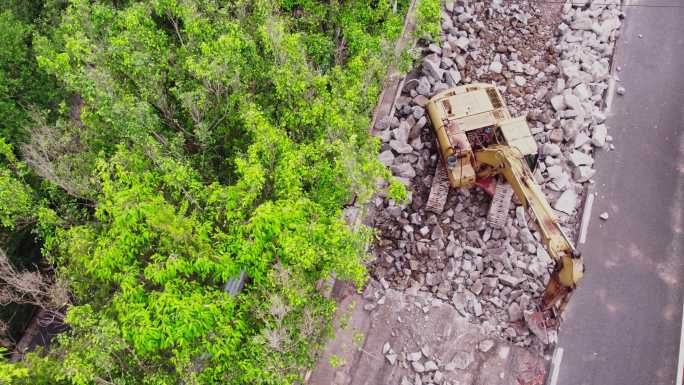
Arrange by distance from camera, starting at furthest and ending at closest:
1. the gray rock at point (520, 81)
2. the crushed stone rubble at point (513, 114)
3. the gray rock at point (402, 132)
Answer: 1. the gray rock at point (520, 81)
2. the gray rock at point (402, 132)
3. the crushed stone rubble at point (513, 114)

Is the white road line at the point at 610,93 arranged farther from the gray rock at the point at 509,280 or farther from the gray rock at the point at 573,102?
the gray rock at the point at 509,280

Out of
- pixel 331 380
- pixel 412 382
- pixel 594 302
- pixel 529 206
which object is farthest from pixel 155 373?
pixel 594 302

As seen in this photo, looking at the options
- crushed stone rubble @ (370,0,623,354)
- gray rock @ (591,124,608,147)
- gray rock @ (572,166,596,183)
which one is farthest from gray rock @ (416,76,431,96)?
gray rock @ (591,124,608,147)

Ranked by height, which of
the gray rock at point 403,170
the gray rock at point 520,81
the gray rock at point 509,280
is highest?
the gray rock at point 520,81

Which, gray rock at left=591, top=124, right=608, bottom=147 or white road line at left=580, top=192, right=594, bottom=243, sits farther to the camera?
gray rock at left=591, top=124, right=608, bottom=147

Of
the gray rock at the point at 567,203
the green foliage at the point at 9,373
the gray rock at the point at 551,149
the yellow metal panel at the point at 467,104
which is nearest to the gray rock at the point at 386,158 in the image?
the yellow metal panel at the point at 467,104

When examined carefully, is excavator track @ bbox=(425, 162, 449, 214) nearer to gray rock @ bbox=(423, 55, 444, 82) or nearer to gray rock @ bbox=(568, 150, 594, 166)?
gray rock @ bbox=(423, 55, 444, 82)
